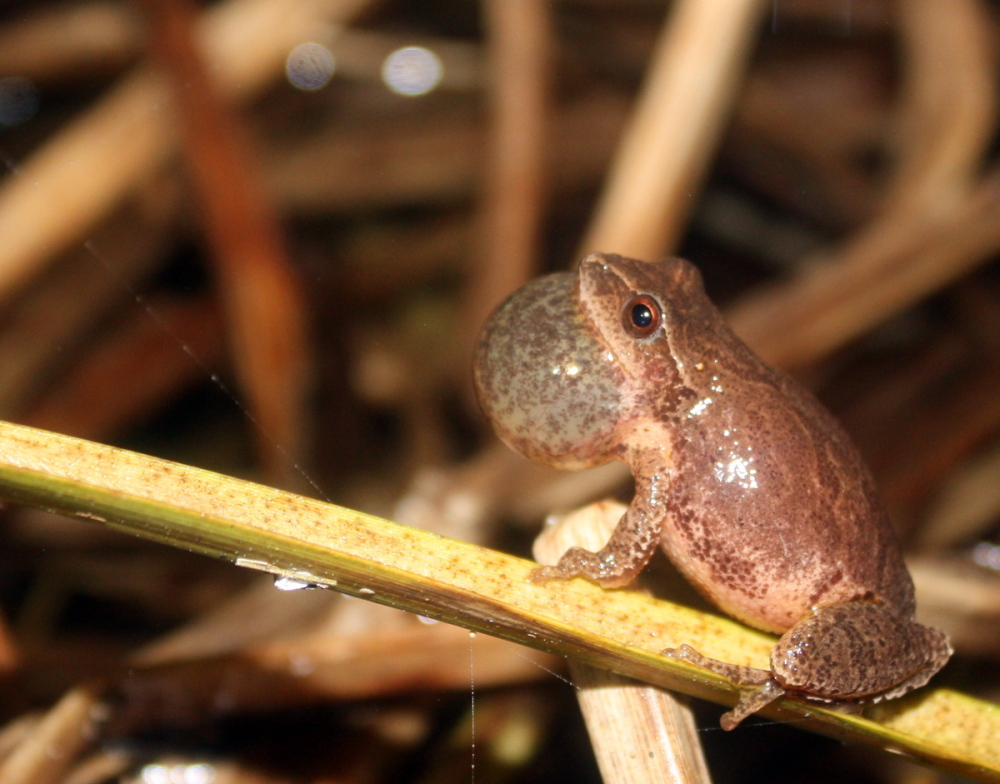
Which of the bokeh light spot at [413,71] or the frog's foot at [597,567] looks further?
the bokeh light spot at [413,71]

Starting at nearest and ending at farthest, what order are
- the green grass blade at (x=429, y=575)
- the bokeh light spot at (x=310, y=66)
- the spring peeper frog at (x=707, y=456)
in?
the green grass blade at (x=429, y=575) → the spring peeper frog at (x=707, y=456) → the bokeh light spot at (x=310, y=66)

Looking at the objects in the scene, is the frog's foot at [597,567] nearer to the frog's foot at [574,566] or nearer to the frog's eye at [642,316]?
the frog's foot at [574,566]

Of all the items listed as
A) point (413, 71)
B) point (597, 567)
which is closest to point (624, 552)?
point (597, 567)

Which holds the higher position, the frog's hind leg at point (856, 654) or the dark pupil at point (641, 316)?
the dark pupil at point (641, 316)

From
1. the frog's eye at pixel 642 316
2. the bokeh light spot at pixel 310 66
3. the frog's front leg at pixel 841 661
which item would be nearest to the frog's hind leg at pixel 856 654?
the frog's front leg at pixel 841 661

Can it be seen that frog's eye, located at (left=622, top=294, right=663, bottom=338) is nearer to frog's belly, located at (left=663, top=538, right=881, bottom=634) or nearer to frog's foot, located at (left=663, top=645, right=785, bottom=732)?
frog's belly, located at (left=663, top=538, right=881, bottom=634)

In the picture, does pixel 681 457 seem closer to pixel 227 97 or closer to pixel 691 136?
pixel 691 136

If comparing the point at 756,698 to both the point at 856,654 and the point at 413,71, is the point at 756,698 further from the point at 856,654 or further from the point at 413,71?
the point at 413,71

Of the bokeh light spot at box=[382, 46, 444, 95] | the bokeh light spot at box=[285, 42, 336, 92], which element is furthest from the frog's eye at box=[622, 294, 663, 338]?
the bokeh light spot at box=[382, 46, 444, 95]

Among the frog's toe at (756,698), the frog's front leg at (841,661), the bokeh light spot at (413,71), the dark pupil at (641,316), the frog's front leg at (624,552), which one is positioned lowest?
the bokeh light spot at (413,71)
